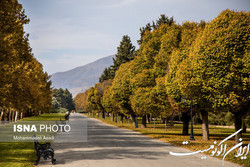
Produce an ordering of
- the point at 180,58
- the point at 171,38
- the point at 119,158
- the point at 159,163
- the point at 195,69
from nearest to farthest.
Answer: the point at 159,163, the point at 119,158, the point at 195,69, the point at 180,58, the point at 171,38

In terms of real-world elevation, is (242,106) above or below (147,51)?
below

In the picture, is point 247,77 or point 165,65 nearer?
point 247,77

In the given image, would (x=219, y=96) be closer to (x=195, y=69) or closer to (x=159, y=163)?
(x=195, y=69)

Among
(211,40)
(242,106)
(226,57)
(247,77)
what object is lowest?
(242,106)

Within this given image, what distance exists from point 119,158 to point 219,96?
8.62m

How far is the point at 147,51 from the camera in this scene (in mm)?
32094

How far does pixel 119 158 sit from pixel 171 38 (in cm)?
1800

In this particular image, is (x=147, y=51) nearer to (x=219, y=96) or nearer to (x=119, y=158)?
(x=219, y=96)

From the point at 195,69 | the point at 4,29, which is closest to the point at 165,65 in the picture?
the point at 195,69

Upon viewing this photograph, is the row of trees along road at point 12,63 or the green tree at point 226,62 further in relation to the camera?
the green tree at point 226,62

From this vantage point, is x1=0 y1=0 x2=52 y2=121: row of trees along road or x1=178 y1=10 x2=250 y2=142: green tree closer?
x1=0 y1=0 x2=52 y2=121: row of trees along road

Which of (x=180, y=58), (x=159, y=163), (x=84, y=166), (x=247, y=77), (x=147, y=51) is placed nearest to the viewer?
(x=84, y=166)

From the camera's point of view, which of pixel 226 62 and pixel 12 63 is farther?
pixel 226 62

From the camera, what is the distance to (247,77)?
55.8 ft
